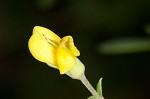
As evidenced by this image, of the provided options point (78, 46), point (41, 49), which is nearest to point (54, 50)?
point (41, 49)

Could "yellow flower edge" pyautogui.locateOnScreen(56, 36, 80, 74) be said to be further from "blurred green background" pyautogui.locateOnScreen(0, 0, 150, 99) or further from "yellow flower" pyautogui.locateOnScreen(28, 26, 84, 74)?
"blurred green background" pyautogui.locateOnScreen(0, 0, 150, 99)

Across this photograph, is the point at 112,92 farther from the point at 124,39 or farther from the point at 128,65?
the point at 124,39

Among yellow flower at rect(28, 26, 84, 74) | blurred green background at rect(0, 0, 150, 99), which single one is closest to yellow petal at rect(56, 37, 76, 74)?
yellow flower at rect(28, 26, 84, 74)

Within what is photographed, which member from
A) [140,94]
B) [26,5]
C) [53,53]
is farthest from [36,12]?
[53,53]

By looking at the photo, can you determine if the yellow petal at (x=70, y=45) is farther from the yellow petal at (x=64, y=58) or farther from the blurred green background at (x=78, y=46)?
the blurred green background at (x=78, y=46)

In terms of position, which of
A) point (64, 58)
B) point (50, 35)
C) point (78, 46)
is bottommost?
point (64, 58)

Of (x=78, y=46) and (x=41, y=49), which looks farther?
(x=78, y=46)

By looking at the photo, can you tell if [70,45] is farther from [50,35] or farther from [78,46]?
[78,46]

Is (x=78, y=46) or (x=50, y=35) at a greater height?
(x=78, y=46)
